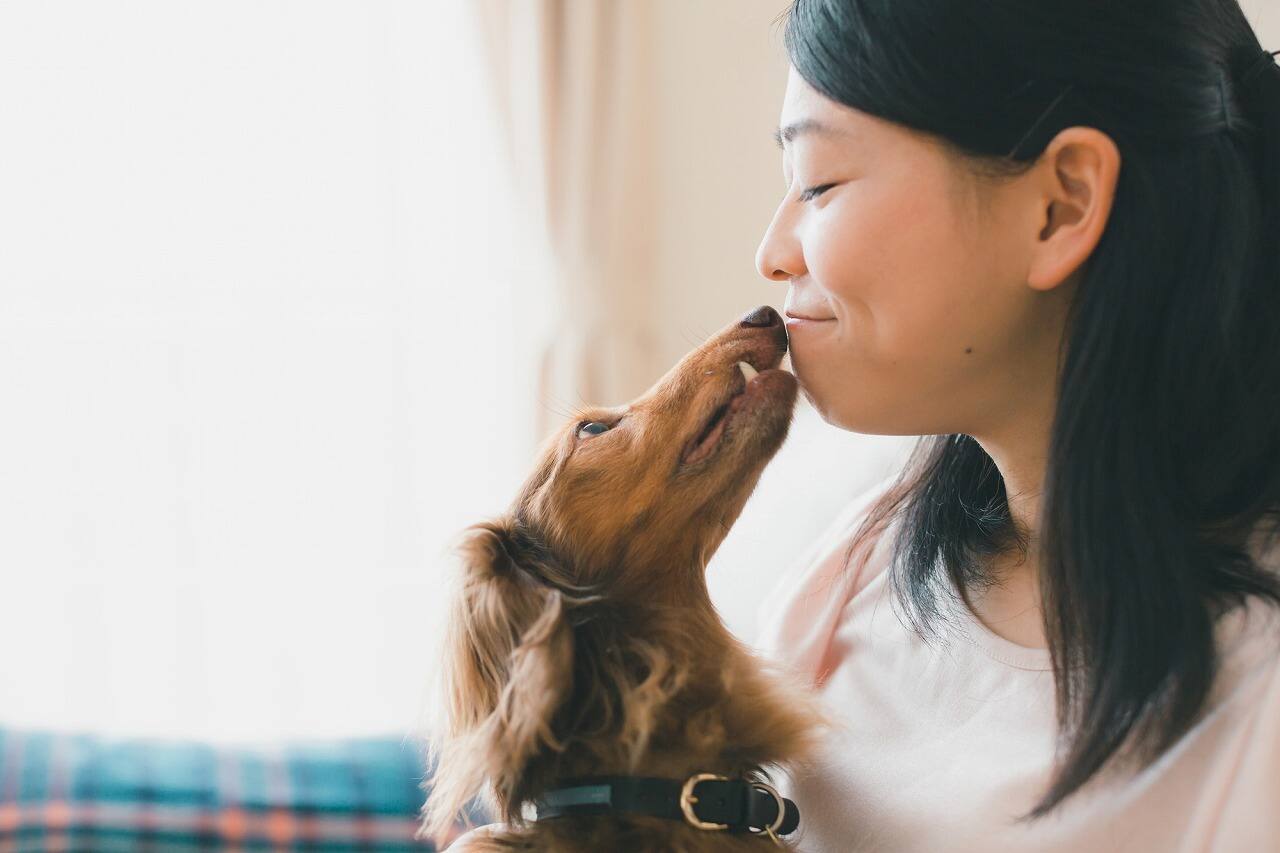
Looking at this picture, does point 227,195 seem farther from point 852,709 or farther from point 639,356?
point 852,709

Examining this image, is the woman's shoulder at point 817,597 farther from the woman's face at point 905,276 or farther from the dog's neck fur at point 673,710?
the woman's face at point 905,276

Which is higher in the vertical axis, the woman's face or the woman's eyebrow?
the woman's eyebrow

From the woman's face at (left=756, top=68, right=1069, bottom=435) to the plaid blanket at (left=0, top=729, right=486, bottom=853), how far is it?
1.34 m

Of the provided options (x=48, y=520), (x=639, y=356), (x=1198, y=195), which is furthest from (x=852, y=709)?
(x=48, y=520)

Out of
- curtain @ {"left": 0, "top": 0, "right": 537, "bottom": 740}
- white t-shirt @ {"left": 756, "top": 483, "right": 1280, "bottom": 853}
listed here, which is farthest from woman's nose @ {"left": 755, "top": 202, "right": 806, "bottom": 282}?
curtain @ {"left": 0, "top": 0, "right": 537, "bottom": 740}

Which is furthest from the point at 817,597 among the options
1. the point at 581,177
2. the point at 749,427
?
the point at 581,177

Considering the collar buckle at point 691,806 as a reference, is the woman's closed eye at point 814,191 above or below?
above

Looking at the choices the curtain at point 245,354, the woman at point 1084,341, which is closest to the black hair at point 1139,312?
the woman at point 1084,341

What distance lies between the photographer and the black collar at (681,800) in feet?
3.77

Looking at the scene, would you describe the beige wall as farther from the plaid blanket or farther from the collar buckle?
the collar buckle

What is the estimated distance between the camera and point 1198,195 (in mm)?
1036

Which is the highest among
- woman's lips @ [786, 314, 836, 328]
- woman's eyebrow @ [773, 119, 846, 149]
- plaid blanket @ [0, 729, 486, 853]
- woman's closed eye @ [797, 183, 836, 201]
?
woman's eyebrow @ [773, 119, 846, 149]

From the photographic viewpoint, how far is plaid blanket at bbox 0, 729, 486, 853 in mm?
2168

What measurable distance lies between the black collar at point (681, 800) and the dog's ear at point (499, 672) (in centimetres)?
5
